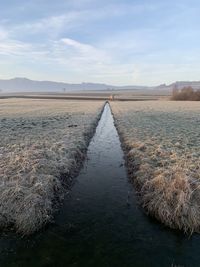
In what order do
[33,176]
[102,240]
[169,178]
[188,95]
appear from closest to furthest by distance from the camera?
[102,240] < [33,176] < [169,178] < [188,95]

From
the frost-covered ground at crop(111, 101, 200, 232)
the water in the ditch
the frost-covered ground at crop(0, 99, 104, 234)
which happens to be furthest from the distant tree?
the water in the ditch

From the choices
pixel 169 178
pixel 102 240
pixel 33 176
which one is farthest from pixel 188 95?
pixel 102 240

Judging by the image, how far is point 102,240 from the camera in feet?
30.0

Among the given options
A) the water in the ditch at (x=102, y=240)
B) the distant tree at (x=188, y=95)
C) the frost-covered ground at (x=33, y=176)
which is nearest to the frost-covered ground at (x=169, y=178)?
the water in the ditch at (x=102, y=240)

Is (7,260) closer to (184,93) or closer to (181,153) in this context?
(181,153)

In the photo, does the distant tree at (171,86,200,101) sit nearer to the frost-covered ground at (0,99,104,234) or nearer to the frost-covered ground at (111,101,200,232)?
the frost-covered ground at (111,101,200,232)

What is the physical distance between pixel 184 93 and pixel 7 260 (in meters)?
102

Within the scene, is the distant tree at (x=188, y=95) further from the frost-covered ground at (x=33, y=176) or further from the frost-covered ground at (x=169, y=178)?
the frost-covered ground at (x=33, y=176)

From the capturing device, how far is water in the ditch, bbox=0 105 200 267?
8.20 meters

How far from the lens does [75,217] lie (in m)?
10.6

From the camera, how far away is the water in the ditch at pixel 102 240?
8203mm

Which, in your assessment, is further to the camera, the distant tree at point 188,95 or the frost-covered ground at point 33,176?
the distant tree at point 188,95

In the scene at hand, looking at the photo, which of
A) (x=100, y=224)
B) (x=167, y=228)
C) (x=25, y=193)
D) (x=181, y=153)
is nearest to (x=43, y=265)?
(x=100, y=224)

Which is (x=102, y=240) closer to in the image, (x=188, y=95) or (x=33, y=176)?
(x=33, y=176)
